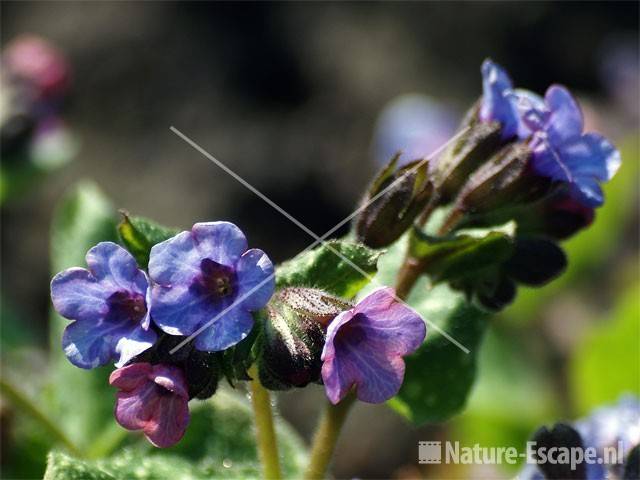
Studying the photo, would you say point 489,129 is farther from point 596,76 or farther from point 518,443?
point 596,76

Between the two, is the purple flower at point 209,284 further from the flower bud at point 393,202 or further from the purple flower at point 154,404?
the flower bud at point 393,202

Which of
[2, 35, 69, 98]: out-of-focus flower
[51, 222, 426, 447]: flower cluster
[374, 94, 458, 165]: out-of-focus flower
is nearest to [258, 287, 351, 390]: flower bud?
[51, 222, 426, 447]: flower cluster

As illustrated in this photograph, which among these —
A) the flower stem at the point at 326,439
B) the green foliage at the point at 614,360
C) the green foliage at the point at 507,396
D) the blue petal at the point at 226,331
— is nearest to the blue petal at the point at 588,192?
the flower stem at the point at 326,439

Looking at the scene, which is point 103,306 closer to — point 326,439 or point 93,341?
point 93,341

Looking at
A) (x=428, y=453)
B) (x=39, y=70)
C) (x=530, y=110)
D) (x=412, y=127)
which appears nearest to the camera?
(x=530, y=110)

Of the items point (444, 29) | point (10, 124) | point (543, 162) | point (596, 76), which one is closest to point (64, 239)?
point (10, 124)

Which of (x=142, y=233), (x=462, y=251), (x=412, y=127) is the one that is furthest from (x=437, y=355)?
(x=412, y=127)

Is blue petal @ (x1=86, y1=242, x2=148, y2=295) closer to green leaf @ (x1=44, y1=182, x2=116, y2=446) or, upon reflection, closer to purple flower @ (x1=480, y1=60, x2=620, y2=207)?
purple flower @ (x1=480, y1=60, x2=620, y2=207)
